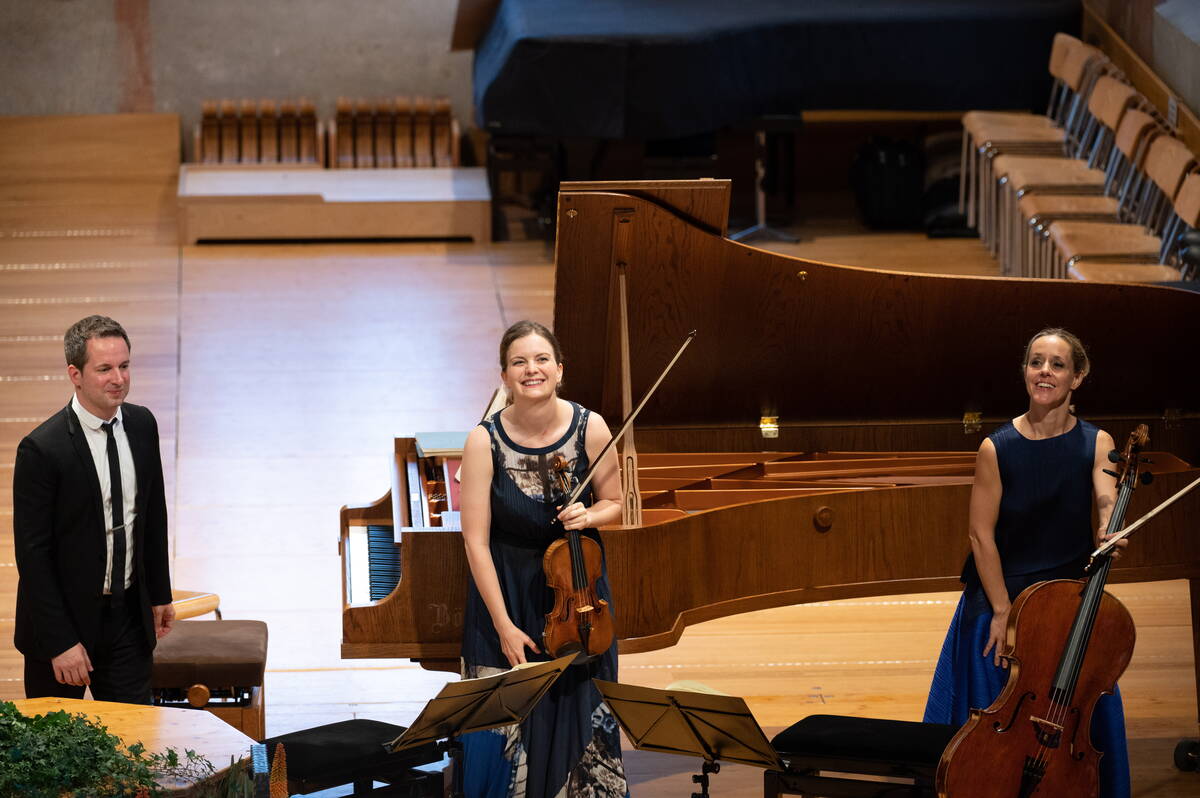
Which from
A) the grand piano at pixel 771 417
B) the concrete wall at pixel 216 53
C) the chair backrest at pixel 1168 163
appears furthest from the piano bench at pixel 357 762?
the concrete wall at pixel 216 53

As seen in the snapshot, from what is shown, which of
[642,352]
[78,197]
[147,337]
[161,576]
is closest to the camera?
[161,576]

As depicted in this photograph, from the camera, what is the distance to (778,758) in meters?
3.15

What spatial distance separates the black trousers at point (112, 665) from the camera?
131 inches

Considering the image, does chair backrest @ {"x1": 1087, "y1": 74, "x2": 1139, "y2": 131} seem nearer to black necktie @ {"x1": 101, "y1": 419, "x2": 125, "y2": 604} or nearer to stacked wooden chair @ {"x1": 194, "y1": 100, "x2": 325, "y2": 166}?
stacked wooden chair @ {"x1": 194, "y1": 100, "x2": 325, "y2": 166}

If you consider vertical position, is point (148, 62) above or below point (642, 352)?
above

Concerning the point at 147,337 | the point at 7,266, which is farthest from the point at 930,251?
the point at 7,266

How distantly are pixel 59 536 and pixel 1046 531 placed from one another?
2.07m

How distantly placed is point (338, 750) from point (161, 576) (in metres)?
0.55

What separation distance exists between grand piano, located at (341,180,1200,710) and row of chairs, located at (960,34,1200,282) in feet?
8.12

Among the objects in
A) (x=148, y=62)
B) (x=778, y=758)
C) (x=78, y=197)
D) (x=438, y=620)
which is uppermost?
(x=148, y=62)

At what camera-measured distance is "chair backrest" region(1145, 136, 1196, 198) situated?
6.82m

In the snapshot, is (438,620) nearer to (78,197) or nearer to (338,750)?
(338,750)

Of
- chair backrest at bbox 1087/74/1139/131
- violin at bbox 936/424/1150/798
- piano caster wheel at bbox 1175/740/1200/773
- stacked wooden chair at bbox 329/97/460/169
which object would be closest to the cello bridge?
violin at bbox 936/424/1150/798

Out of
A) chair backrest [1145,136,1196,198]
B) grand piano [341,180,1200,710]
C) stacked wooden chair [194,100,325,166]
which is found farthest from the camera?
stacked wooden chair [194,100,325,166]
